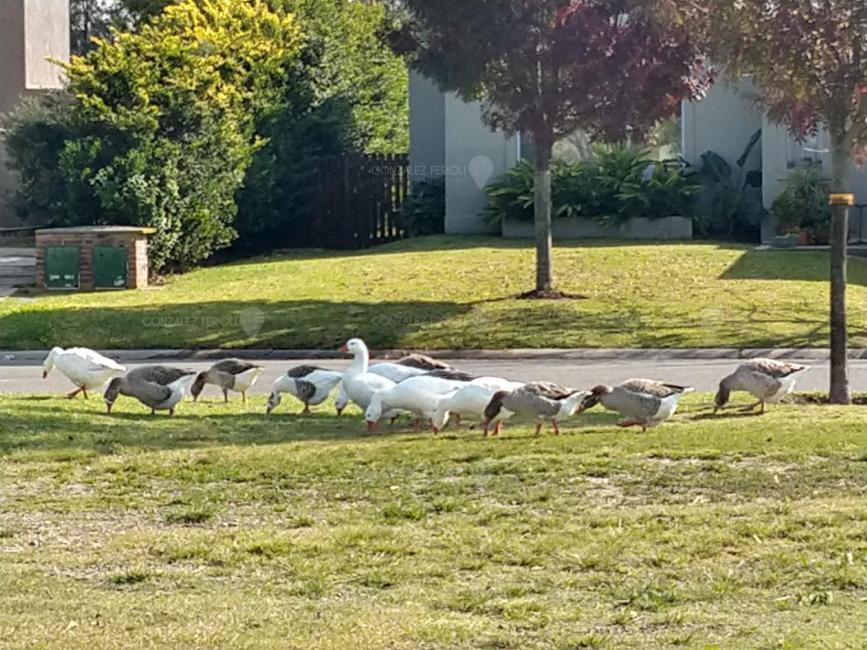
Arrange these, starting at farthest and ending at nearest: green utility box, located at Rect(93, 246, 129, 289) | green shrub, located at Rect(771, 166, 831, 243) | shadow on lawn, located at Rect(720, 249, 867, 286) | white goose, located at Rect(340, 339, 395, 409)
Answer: green shrub, located at Rect(771, 166, 831, 243) → green utility box, located at Rect(93, 246, 129, 289) → shadow on lawn, located at Rect(720, 249, 867, 286) → white goose, located at Rect(340, 339, 395, 409)

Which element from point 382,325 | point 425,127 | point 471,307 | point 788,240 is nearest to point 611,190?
point 788,240

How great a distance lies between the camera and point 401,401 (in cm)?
1166

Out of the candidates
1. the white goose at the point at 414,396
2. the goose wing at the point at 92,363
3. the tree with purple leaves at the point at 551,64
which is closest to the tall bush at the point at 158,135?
the tree with purple leaves at the point at 551,64

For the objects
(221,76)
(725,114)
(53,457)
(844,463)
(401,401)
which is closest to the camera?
(844,463)

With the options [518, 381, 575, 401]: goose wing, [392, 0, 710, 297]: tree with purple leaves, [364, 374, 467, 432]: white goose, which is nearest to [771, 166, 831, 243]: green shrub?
[392, 0, 710, 297]: tree with purple leaves

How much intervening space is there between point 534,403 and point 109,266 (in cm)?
1645

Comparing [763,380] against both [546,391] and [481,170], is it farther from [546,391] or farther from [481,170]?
[481,170]

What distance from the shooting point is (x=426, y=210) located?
34312 millimetres

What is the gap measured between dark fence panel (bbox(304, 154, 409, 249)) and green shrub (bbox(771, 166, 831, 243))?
30.1 ft

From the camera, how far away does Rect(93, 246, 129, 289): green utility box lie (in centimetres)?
2614

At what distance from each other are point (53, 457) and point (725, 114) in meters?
24.8

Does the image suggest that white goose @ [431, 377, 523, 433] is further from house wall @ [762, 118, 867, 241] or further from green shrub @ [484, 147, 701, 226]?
green shrub @ [484, 147, 701, 226]

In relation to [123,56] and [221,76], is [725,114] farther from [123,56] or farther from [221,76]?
[123,56]

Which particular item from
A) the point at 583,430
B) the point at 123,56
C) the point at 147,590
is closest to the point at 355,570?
the point at 147,590
